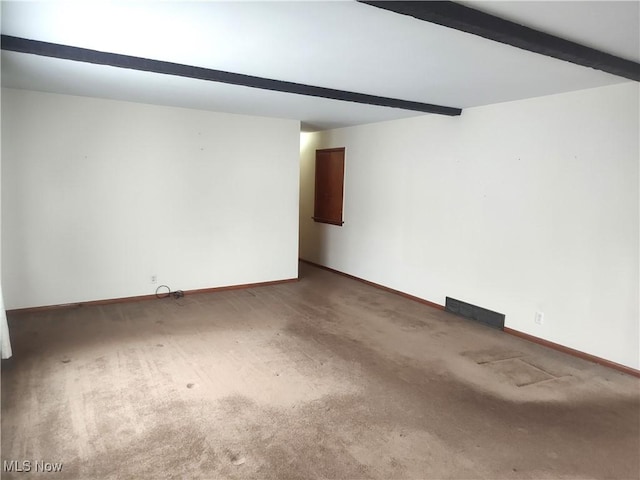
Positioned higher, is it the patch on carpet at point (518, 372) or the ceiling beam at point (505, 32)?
the ceiling beam at point (505, 32)

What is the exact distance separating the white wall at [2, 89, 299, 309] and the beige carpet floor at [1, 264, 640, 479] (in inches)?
27.0

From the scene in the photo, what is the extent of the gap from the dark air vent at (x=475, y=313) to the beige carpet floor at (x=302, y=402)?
16cm

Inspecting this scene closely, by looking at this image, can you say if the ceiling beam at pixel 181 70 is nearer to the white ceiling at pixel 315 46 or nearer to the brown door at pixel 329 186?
the white ceiling at pixel 315 46

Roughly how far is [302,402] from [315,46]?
7.61 ft

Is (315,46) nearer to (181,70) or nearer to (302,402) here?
(181,70)

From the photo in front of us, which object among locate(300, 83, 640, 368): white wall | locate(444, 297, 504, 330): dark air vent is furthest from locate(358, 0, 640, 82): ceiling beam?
locate(444, 297, 504, 330): dark air vent

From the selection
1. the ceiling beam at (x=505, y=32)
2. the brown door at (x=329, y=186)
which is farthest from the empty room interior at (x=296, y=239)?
the brown door at (x=329, y=186)

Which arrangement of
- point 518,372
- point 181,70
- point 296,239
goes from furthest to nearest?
1. point 296,239
2. point 518,372
3. point 181,70

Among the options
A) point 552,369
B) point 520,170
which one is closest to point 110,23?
point 520,170

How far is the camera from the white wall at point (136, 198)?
440 centimetres

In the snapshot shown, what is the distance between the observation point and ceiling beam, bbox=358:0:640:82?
1908 mm

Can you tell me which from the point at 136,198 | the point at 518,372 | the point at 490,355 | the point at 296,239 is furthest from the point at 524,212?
the point at 136,198

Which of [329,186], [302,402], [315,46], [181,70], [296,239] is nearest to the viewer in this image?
[315,46]

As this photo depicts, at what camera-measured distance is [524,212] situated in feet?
13.4
